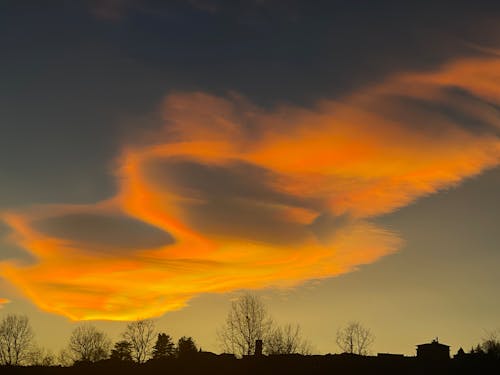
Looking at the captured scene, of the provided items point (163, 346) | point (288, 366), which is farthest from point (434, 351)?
point (163, 346)

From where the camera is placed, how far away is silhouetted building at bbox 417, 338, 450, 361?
8075cm

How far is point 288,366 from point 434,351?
57.2ft

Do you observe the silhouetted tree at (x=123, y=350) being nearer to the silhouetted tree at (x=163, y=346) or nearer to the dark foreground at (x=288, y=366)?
the silhouetted tree at (x=163, y=346)

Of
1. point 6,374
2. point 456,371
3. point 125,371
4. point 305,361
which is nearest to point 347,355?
point 305,361

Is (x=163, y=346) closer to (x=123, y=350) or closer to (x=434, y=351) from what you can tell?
(x=123, y=350)

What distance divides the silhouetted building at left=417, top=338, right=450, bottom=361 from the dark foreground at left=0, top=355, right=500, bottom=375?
86.4 inches

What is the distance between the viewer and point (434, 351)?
270 feet

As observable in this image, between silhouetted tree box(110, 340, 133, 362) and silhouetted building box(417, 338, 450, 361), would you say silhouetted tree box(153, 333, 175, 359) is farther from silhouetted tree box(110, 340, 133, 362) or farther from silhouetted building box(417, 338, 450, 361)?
silhouetted building box(417, 338, 450, 361)

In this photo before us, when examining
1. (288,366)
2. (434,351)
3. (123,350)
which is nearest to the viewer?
(288,366)

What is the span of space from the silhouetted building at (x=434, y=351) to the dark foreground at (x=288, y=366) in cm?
220

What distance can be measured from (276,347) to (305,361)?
4180 cm

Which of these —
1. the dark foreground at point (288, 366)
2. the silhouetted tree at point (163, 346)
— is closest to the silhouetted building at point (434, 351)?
the dark foreground at point (288, 366)

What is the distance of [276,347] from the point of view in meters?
120

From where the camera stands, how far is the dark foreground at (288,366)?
75256mm
